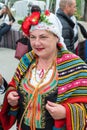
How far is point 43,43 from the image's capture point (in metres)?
2.33

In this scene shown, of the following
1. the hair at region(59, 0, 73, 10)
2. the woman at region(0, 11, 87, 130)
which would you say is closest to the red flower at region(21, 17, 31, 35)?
the woman at region(0, 11, 87, 130)

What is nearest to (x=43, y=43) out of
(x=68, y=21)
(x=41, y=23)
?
(x=41, y=23)

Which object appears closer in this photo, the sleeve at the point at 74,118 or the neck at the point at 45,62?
the sleeve at the point at 74,118

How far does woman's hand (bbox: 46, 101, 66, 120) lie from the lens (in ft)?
7.32

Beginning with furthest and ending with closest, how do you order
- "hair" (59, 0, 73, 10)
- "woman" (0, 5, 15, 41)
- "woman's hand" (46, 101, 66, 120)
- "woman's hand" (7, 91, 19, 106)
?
"woman" (0, 5, 15, 41), "hair" (59, 0, 73, 10), "woman's hand" (7, 91, 19, 106), "woman's hand" (46, 101, 66, 120)

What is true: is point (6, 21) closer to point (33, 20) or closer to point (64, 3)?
point (64, 3)

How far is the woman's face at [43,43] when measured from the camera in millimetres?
2332

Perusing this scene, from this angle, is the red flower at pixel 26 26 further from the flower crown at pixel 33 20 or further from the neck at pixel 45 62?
the neck at pixel 45 62

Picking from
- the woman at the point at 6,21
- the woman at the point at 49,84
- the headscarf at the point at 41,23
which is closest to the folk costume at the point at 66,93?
the woman at the point at 49,84

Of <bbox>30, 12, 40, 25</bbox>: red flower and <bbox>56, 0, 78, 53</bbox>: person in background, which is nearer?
<bbox>30, 12, 40, 25</bbox>: red flower

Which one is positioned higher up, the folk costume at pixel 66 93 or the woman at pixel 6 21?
the folk costume at pixel 66 93

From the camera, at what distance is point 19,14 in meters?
14.3

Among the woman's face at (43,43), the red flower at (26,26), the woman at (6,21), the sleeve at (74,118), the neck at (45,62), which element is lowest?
the woman at (6,21)

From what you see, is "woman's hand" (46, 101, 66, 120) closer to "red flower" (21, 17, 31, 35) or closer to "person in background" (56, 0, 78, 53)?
"red flower" (21, 17, 31, 35)
